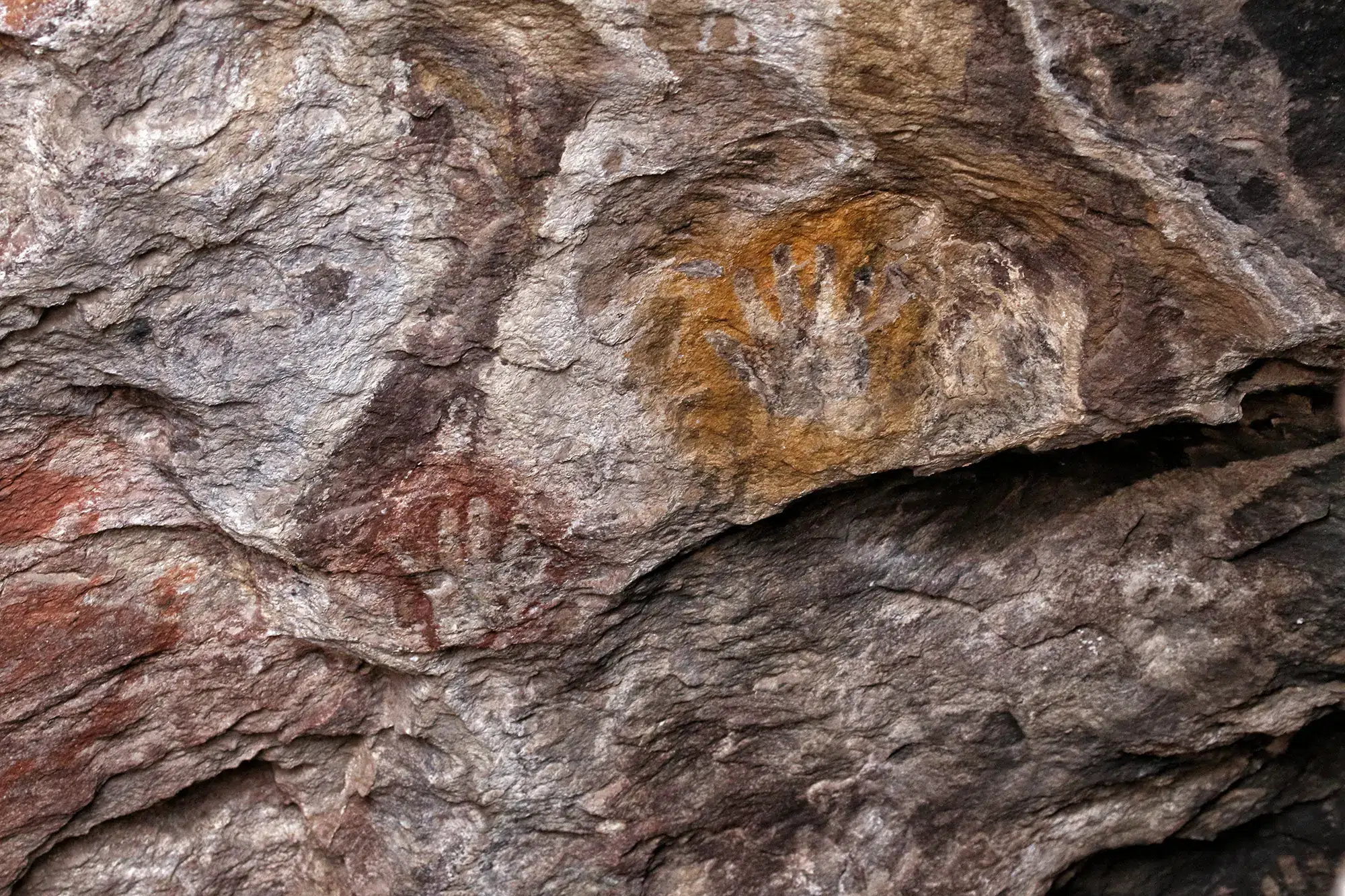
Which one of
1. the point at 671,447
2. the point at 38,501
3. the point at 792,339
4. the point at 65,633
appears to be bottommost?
the point at 65,633

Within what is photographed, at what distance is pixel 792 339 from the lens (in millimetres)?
1455

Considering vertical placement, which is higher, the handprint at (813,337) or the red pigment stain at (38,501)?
the handprint at (813,337)

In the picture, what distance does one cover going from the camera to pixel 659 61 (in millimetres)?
1185

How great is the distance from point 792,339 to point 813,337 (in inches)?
1.1

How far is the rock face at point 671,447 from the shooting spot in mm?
1157

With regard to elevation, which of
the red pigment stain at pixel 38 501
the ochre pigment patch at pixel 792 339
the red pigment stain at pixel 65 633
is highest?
the ochre pigment patch at pixel 792 339

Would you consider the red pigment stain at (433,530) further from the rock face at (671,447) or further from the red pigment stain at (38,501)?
the red pigment stain at (38,501)

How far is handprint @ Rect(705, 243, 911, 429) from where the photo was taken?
56.1 inches

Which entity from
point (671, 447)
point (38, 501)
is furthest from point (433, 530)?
point (38, 501)

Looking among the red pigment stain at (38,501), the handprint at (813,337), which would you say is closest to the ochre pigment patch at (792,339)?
the handprint at (813,337)

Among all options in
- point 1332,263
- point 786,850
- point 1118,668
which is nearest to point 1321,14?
point 1332,263

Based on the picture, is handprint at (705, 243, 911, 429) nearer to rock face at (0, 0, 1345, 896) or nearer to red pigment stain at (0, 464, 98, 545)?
rock face at (0, 0, 1345, 896)

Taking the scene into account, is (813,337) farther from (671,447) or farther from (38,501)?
(38,501)

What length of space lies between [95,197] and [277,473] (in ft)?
1.32
